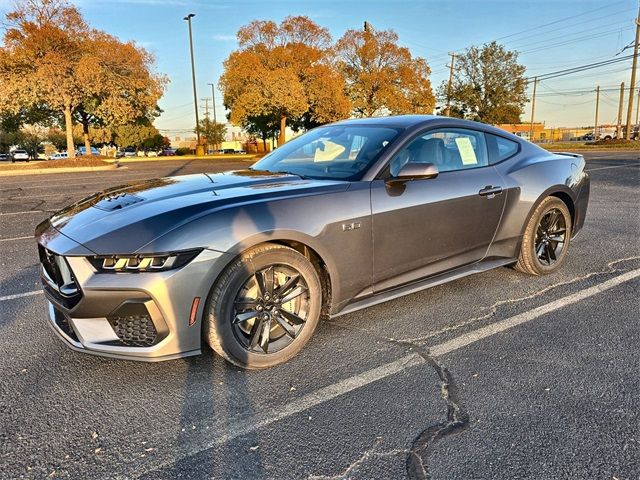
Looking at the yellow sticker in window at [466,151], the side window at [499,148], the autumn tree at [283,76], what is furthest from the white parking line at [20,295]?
the autumn tree at [283,76]

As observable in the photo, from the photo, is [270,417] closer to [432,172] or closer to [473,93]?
[432,172]

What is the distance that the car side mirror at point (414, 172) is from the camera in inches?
121

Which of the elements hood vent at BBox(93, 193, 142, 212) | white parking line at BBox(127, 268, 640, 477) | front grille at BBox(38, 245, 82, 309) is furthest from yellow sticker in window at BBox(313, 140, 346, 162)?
front grille at BBox(38, 245, 82, 309)

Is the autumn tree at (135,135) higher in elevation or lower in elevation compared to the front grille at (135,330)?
higher

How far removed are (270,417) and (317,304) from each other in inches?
31.4

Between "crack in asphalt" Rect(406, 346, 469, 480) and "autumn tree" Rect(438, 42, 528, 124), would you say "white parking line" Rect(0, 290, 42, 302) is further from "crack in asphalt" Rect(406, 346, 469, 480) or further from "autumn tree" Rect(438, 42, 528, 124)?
"autumn tree" Rect(438, 42, 528, 124)

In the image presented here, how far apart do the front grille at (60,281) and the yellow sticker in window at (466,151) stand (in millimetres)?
2903

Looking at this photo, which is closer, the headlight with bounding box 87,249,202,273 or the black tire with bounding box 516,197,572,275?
the headlight with bounding box 87,249,202,273

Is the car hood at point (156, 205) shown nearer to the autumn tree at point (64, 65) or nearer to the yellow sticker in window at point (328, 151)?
the yellow sticker in window at point (328, 151)

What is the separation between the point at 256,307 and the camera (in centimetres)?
267

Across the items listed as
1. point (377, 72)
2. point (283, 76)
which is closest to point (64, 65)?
point (283, 76)

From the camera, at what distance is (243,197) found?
2.72 metres

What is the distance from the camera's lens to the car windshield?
3283 mm

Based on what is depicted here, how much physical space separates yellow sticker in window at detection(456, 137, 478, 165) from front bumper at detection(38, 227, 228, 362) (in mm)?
2232
